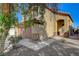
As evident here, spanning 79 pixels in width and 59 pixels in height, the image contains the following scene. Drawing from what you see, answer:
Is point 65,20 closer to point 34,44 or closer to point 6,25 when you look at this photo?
point 34,44

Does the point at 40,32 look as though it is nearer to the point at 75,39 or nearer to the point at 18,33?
the point at 18,33

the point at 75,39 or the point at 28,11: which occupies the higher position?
the point at 28,11

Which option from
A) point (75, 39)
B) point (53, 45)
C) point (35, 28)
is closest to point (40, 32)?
point (35, 28)

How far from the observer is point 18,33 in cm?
248

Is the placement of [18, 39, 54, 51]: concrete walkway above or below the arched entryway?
below

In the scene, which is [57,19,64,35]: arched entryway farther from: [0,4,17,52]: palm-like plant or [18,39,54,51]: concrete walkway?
[0,4,17,52]: palm-like plant

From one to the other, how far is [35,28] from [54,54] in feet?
1.33

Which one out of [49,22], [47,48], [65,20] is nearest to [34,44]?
[47,48]

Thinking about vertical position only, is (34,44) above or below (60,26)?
below

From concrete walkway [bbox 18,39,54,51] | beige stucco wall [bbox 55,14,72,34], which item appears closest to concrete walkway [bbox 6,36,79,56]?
concrete walkway [bbox 18,39,54,51]

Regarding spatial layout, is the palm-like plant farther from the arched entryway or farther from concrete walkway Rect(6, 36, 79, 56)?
the arched entryway

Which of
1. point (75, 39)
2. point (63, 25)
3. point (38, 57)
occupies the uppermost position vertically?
point (63, 25)

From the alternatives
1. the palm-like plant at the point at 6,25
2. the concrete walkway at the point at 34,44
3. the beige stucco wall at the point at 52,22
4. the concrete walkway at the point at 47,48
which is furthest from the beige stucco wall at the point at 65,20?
the palm-like plant at the point at 6,25

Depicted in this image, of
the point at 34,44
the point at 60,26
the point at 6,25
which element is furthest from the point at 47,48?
the point at 6,25
